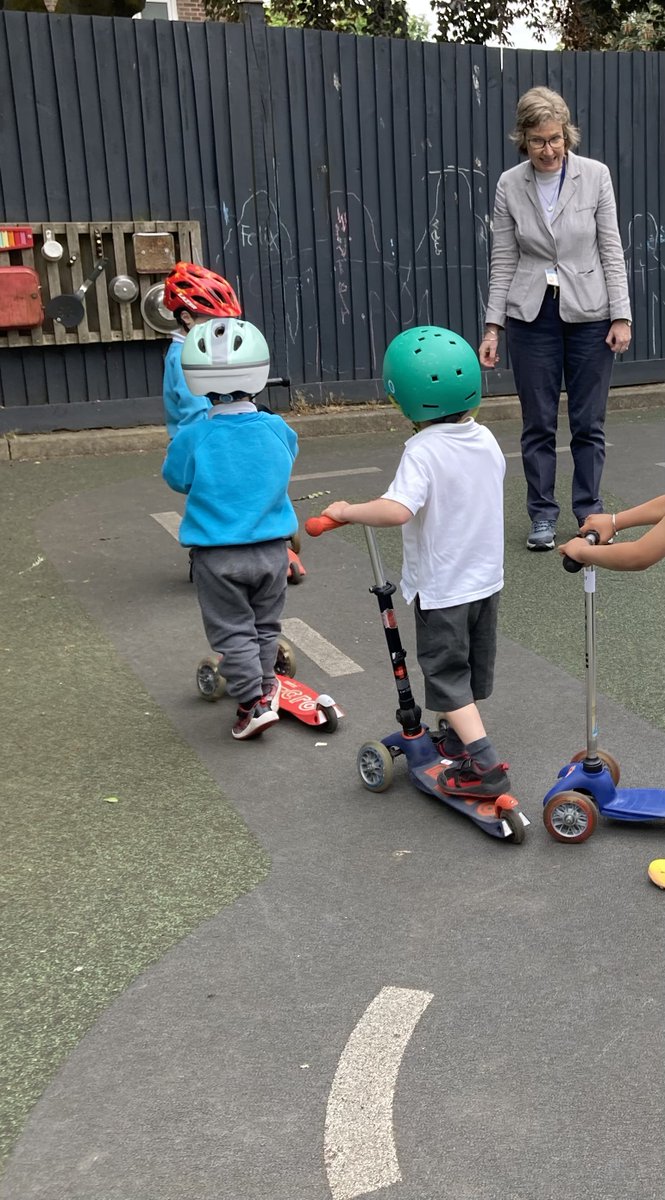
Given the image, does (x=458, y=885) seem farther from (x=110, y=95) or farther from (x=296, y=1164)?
(x=110, y=95)

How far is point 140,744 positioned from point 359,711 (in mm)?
837

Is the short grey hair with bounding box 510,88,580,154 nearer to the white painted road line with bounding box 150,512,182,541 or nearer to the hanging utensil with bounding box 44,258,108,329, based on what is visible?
the white painted road line with bounding box 150,512,182,541

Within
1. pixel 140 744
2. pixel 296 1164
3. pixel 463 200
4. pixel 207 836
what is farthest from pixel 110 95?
pixel 296 1164

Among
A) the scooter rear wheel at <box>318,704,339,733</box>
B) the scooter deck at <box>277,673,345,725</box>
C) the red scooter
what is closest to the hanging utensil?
the red scooter

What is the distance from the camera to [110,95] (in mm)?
9352

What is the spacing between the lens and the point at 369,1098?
2568mm

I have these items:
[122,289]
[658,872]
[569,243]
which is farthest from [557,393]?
[122,289]

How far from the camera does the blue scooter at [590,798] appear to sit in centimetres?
357

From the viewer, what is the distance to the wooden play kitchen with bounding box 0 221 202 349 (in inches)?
363

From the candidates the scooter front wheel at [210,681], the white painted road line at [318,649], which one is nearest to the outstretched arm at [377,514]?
the scooter front wheel at [210,681]

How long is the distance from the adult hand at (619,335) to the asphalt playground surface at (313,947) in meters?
1.66

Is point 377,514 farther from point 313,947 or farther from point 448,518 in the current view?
point 313,947

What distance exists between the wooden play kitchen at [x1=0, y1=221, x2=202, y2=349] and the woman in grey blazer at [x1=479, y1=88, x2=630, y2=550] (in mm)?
3712

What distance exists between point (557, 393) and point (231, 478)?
2991 mm
